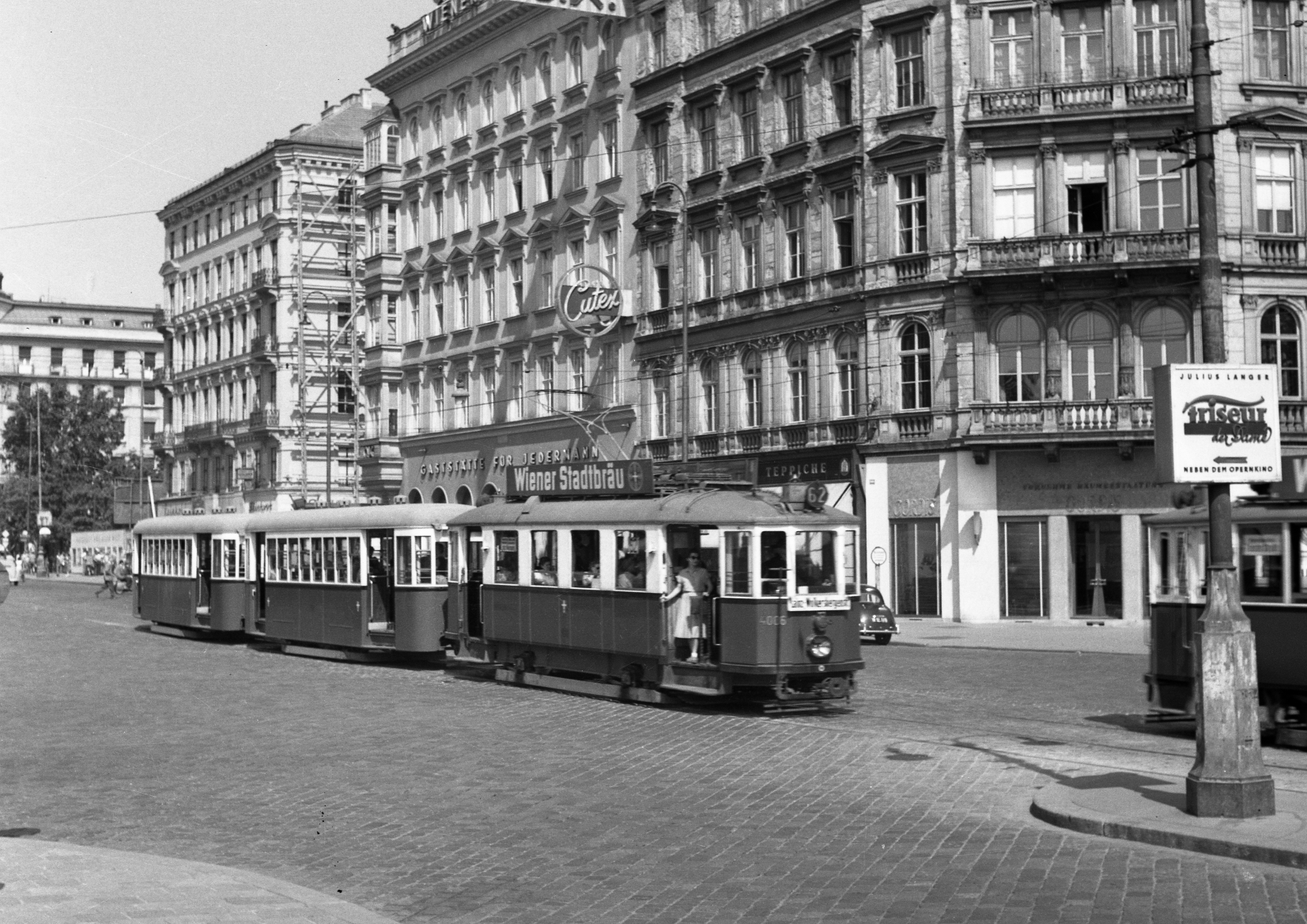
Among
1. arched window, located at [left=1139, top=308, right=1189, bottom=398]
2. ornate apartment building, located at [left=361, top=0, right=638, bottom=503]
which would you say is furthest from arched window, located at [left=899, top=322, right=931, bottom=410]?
ornate apartment building, located at [left=361, top=0, right=638, bottom=503]

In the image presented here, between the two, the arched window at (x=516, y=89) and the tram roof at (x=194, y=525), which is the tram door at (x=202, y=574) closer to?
the tram roof at (x=194, y=525)

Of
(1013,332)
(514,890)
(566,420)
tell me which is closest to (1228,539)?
(514,890)

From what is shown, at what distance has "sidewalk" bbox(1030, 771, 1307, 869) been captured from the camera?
10906 millimetres

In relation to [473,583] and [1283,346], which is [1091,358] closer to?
[1283,346]

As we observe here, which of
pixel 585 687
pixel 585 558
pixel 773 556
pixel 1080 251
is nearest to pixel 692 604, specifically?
pixel 773 556

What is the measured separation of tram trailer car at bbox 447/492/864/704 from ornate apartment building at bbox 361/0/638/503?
26564 mm

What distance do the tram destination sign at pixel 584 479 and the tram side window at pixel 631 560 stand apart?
842 millimetres

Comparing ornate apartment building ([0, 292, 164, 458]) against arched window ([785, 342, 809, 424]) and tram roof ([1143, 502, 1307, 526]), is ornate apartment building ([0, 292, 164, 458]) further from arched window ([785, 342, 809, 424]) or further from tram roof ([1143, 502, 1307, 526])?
tram roof ([1143, 502, 1307, 526])

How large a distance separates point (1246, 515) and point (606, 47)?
132 ft

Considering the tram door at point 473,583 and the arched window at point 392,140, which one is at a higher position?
the arched window at point 392,140

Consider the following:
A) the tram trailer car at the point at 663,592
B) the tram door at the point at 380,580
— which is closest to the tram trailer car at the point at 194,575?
the tram door at the point at 380,580

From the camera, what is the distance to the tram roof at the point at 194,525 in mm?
37750

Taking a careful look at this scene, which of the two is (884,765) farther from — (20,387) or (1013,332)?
(20,387)

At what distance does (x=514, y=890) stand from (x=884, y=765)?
616cm
